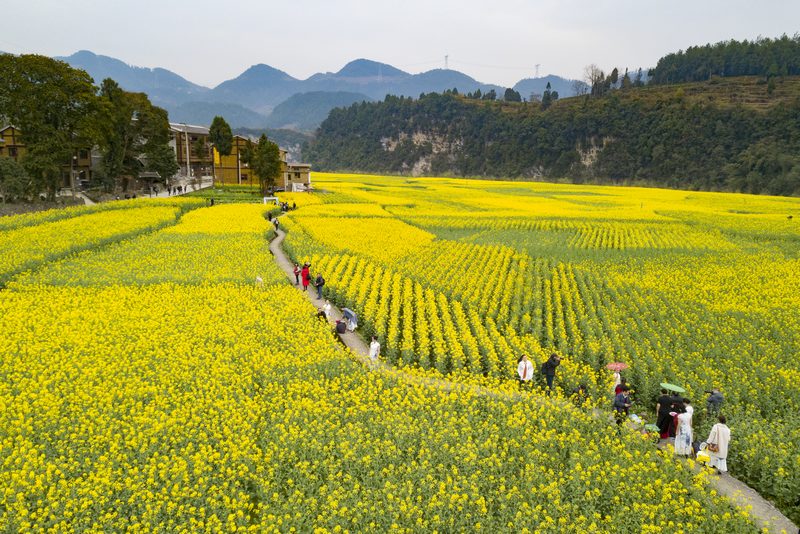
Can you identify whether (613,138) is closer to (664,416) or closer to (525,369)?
(525,369)

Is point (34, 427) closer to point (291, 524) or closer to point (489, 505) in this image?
point (291, 524)

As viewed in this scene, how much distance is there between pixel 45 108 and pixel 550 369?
4908cm

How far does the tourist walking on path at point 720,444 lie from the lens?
11.2 metres

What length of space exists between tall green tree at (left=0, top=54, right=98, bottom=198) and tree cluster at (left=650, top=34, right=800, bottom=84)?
164 metres

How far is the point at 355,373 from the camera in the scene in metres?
14.1

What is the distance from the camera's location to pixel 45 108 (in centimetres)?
4350

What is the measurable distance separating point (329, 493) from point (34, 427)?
275 inches

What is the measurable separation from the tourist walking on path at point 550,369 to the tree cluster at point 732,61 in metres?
165

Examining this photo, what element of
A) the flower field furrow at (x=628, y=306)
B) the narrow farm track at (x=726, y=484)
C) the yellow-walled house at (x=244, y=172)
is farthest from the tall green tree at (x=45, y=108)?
the narrow farm track at (x=726, y=484)

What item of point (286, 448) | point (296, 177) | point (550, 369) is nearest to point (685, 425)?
point (550, 369)

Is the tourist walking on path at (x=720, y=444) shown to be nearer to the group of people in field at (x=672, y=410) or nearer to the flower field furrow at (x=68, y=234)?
the group of people in field at (x=672, y=410)

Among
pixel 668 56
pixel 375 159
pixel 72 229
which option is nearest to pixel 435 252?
pixel 72 229

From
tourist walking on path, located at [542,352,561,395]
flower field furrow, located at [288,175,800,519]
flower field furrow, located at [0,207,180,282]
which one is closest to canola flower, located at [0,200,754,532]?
tourist walking on path, located at [542,352,561,395]

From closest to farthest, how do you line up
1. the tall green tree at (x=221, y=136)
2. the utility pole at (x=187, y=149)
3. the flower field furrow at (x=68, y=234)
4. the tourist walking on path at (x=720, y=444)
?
1. the tourist walking on path at (x=720, y=444)
2. the flower field furrow at (x=68, y=234)
3. the tall green tree at (x=221, y=136)
4. the utility pole at (x=187, y=149)
